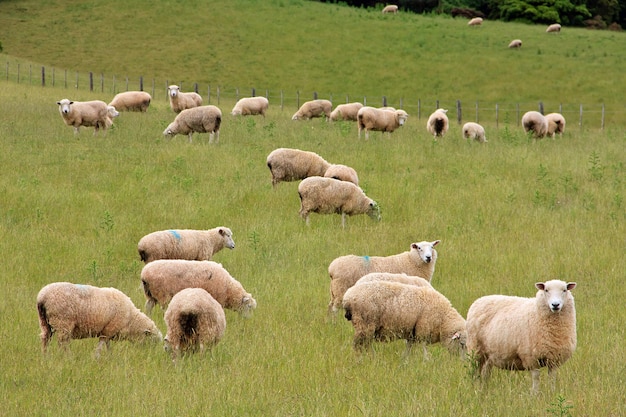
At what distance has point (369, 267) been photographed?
1050 cm

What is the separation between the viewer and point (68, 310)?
26.9 ft

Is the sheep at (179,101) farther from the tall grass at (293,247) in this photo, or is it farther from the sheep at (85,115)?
the sheep at (85,115)

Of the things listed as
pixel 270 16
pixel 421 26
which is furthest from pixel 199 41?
pixel 421 26

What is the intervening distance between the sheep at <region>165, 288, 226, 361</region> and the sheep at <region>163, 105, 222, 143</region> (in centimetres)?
1334

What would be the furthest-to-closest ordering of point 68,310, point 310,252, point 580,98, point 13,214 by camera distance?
1. point 580,98
2. point 13,214
3. point 310,252
4. point 68,310

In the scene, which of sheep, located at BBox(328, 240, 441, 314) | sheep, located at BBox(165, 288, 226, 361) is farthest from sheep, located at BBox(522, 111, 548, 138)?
sheep, located at BBox(165, 288, 226, 361)

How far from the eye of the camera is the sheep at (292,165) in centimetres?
1716

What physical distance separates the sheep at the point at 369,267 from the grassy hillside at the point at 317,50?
1234 inches

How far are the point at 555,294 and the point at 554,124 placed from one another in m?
21.7

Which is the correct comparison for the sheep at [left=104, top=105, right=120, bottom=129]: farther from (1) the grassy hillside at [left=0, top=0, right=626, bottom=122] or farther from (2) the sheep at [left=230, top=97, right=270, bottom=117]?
(1) the grassy hillside at [left=0, top=0, right=626, bottom=122]

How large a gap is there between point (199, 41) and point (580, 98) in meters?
25.4

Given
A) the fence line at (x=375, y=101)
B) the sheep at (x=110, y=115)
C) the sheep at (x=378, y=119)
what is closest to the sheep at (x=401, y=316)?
the sheep at (x=378, y=119)

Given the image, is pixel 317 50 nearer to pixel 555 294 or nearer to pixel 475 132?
pixel 475 132

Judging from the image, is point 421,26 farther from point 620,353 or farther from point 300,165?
point 620,353
